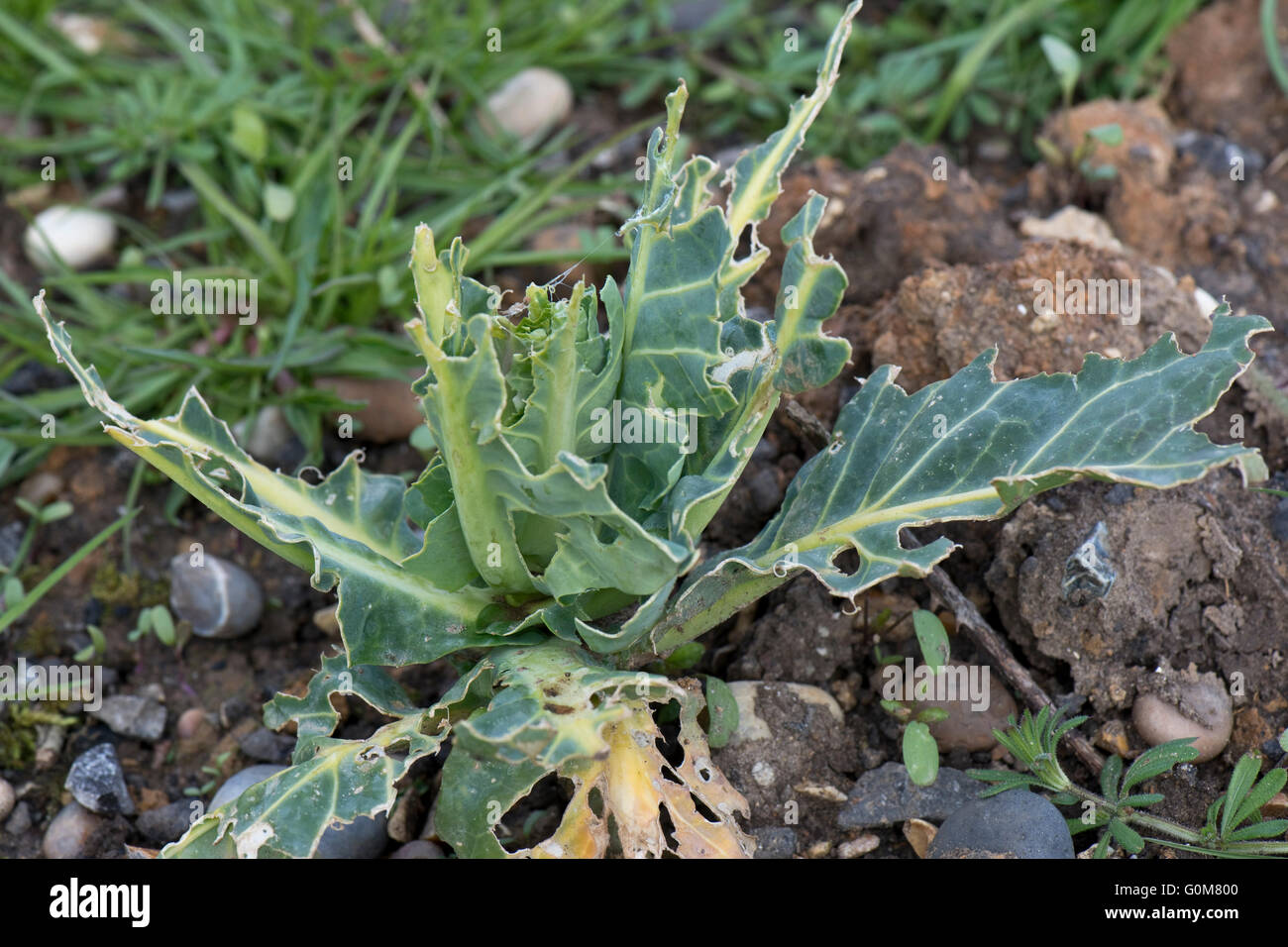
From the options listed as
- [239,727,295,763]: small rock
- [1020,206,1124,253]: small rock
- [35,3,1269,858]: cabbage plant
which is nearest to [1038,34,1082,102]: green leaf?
[1020,206,1124,253]: small rock

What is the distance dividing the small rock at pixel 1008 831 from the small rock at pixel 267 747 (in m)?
1.32

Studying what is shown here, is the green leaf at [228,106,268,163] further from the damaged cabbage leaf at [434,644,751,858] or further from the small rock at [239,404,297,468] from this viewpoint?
the damaged cabbage leaf at [434,644,751,858]

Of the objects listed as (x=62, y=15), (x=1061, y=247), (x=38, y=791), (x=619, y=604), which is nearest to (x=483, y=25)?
(x=62, y=15)

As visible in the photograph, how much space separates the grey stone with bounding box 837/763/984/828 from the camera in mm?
2127

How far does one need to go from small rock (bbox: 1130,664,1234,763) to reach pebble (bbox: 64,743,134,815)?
2.02 metres

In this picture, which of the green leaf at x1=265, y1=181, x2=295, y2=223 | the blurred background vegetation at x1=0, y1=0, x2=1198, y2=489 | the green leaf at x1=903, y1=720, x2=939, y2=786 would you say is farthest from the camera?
the green leaf at x1=265, y1=181, x2=295, y2=223

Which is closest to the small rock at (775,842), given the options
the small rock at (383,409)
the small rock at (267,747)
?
the small rock at (267,747)

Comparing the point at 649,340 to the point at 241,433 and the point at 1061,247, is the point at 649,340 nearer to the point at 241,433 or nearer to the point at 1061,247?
the point at 1061,247

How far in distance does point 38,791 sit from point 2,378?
122cm

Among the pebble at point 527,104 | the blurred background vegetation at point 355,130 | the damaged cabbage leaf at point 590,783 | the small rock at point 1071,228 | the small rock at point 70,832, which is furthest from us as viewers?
the pebble at point 527,104

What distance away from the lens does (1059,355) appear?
8.04ft

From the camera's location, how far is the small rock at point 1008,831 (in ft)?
6.48

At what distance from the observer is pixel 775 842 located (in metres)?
2.10

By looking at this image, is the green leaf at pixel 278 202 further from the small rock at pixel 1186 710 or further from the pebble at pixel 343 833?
the small rock at pixel 1186 710
